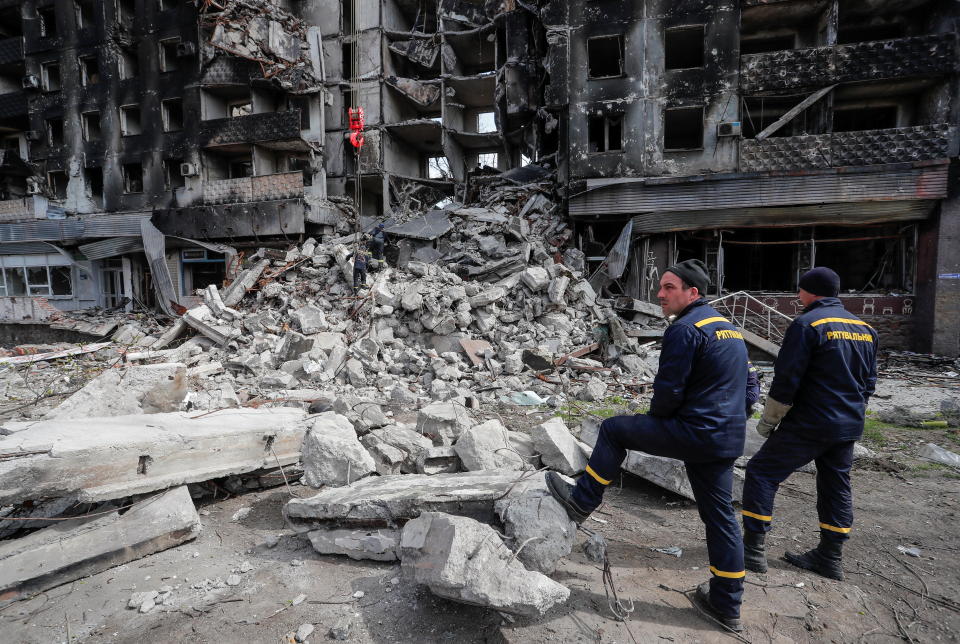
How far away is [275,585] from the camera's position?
2.68 meters

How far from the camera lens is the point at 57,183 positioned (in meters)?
20.2

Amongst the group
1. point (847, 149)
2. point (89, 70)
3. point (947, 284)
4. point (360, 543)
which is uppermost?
point (89, 70)

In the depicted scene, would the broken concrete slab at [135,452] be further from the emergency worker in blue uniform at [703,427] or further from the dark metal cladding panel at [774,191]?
the dark metal cladding panel at [774,191]

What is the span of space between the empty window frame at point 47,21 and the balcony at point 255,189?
12.5 m

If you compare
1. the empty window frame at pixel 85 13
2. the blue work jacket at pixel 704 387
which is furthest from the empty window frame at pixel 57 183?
the blue work jacket at pixel 704 387

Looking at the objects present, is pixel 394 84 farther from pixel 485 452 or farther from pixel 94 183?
pixel 485 452

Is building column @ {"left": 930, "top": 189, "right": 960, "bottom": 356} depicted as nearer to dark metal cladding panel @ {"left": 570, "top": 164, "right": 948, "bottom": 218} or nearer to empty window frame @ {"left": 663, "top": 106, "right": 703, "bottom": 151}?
dark metal cladding panel @ {"left": 570, "top": 164, "right": 948, "bottom": 218}

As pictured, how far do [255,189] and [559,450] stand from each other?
16.7 meters

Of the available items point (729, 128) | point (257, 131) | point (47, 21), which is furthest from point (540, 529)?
point (47, 21)

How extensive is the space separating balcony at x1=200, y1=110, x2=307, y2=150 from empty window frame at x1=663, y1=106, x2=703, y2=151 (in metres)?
13.3

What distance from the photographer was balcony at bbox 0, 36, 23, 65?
66.5 feet

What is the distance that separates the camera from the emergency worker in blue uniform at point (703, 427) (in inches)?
89.1

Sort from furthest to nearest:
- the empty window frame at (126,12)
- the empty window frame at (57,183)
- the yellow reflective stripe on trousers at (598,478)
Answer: the empty window frame at (57,183), the empty window frame at (126,12), the yellow reflective stripe on trousers at (598,478)

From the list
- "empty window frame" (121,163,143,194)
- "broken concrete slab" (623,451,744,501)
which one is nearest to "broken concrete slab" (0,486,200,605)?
"broken concrete slab" (623,451,744,501)
